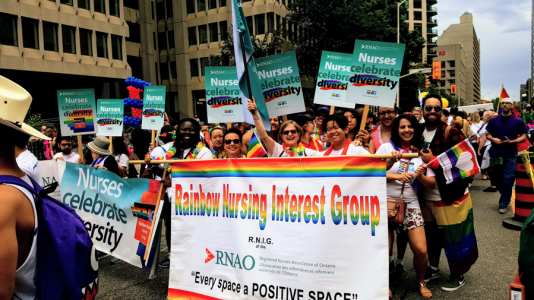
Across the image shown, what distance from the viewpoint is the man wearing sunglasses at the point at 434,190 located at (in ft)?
13.9

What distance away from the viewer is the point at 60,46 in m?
28.0

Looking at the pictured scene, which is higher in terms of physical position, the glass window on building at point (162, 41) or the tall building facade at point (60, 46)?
the glass window on building at point (162, 41)

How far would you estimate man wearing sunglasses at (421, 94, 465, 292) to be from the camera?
4.24 metres

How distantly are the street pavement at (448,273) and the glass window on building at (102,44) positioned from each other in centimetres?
2851

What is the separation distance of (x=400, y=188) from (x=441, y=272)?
151cm

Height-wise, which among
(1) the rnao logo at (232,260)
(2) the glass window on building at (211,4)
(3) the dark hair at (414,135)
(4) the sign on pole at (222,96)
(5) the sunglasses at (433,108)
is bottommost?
(1) the rnao logo at (232,260)

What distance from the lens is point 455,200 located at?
417cm

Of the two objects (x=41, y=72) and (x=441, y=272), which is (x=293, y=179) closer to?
(x=441, y=272)

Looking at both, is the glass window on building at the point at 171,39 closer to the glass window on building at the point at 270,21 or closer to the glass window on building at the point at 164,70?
the glass window on building at the point at 164,70

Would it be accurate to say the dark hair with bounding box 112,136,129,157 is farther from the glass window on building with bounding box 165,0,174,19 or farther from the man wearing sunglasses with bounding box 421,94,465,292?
the glass window on building with bounding box 165,0,174,19

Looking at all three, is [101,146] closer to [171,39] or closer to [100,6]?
→ [100,6]

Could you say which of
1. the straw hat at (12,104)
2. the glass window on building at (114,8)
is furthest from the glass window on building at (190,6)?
the straw hat at (12,104)

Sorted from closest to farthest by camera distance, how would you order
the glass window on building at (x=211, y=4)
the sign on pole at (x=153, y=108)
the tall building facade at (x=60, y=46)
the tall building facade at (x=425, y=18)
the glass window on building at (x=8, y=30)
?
the sign on pole at (x=153, y=108) < the glass window on building at (x=8, y=30) < the tall building facade at (x=60, y=46) < the glass window on building at (x=211, y=4) < the tall building facade at (x=425, y=18)

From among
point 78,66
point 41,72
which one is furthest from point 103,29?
point 41,72
